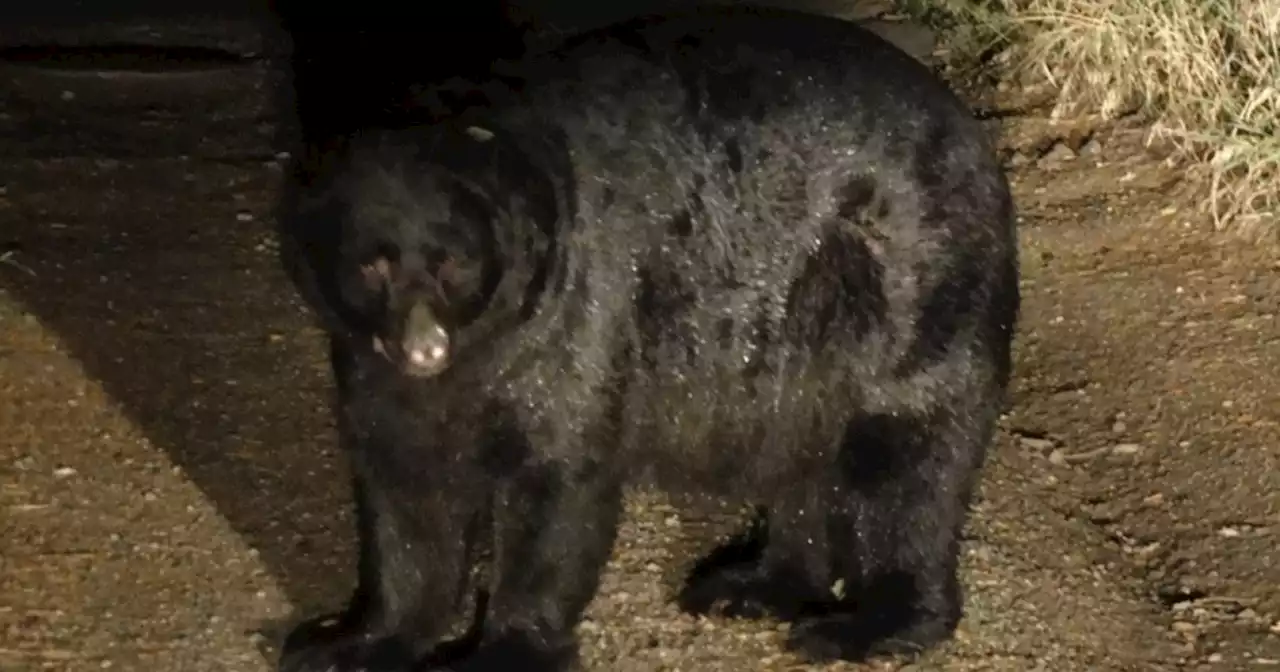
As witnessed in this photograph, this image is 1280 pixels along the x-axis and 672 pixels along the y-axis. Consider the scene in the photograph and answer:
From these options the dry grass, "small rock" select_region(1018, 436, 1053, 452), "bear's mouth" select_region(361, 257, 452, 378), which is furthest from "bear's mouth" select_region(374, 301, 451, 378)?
the dry grass

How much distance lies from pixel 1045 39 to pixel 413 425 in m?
3.00

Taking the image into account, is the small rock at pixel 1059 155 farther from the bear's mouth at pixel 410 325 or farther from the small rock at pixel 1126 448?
the bear's mouth at pixel 410 325

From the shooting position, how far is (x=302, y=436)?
11.6 ft

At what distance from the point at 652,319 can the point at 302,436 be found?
112 centimetres

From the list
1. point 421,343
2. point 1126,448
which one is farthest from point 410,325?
point 1126,448

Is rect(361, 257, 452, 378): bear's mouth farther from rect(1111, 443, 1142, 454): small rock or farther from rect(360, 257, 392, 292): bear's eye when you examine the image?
rect(1111, 443, 1142, 454): small rock

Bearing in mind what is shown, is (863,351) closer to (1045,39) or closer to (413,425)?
(413,425)

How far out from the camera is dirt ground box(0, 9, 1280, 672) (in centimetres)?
311

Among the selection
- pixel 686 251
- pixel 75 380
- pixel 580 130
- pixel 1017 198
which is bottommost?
pixel 75 380

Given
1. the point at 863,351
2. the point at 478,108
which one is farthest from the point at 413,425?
the point at 863,351

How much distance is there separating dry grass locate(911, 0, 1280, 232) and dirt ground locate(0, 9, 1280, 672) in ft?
0.42

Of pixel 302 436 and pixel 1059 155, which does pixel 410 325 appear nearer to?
pixel 302 436

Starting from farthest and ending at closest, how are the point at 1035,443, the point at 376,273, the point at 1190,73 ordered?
the point at 1190,73
the point at 1035,443
the point at 376,273

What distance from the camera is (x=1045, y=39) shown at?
502cm
